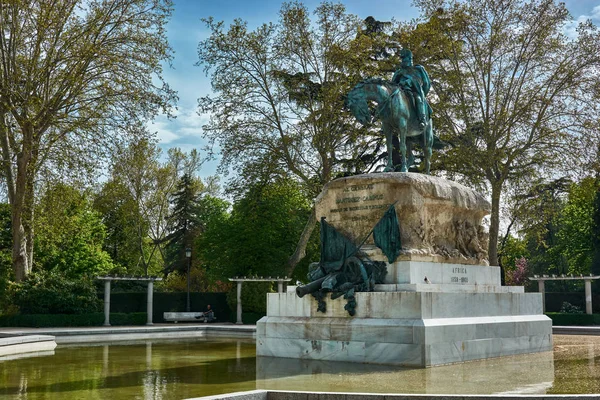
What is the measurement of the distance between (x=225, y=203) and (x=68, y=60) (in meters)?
32.8

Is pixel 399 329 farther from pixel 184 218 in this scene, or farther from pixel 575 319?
pixel 184 218

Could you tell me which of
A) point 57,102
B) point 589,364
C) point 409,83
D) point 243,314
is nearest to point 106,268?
point 243,314

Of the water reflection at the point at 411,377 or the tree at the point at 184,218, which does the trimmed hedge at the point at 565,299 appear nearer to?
the water reflection at the point at 411,377

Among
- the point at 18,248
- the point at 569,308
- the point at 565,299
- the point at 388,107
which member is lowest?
the point at 569,308

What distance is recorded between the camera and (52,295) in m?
31.3

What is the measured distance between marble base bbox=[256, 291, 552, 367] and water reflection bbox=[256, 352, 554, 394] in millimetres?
383

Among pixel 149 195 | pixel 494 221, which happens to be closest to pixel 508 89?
pixel 494 221

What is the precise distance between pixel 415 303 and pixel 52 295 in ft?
75.3

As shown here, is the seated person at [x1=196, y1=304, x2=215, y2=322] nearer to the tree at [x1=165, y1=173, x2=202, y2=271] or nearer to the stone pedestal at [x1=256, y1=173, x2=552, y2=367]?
the tree at [x1=165, y1=173, x2=202, y2=271]

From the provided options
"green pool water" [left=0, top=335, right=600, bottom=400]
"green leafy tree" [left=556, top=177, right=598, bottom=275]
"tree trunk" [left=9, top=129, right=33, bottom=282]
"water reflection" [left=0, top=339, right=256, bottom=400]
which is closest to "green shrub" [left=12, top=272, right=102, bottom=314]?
"tree trunk" [left=9, top=129, right=33, bottom=282]

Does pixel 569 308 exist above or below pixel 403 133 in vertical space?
below

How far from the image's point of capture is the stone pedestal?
12.6 meters

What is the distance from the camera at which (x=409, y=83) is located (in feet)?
52.0

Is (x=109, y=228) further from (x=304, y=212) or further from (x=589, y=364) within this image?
(x=589, y=364)
